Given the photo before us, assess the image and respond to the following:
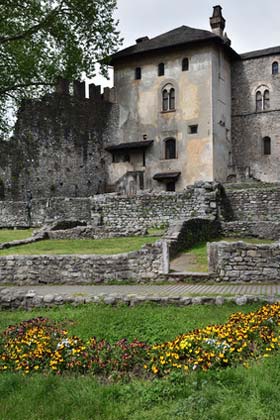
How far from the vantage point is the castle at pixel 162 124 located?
42.8m

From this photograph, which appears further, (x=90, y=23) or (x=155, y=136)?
(x=155, y=136)

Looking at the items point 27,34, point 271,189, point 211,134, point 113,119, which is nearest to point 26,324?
point 27,34

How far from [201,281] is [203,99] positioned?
33.1 m

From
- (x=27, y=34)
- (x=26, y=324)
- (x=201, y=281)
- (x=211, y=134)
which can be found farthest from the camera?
(x=211, y=134)

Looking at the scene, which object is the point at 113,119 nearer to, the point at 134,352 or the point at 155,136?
the point at 155,136

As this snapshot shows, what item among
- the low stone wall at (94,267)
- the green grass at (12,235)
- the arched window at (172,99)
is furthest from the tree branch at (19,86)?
the arched window at (172,99)

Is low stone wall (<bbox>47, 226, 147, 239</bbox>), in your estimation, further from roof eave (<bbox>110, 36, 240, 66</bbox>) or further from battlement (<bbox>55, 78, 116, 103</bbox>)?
battlement (<bbox>55, 78, 116, 103</bbox>)

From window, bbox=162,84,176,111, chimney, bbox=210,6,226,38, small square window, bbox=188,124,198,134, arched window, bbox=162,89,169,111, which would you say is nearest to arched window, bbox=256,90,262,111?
chimney, bbox=210,6,226,38

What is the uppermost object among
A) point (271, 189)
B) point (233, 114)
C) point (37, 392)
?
point (233, 114)

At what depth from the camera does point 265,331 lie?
6.85 meters

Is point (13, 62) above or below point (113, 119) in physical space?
below

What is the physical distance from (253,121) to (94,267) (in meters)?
38.0

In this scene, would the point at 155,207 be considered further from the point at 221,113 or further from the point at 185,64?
the point at 185,64

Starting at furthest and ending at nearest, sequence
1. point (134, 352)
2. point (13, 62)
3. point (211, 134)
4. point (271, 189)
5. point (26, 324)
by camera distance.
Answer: point (211, 134), point (271, 189), point (13, 62), point (26, 324), point (134, 352)
